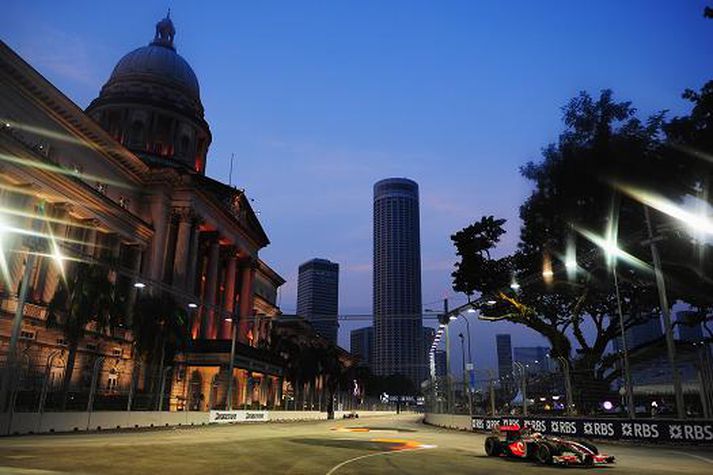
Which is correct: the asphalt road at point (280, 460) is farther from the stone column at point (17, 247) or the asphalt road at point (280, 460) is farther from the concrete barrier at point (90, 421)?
the stone column at point (17, 247)

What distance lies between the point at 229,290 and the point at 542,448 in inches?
2582

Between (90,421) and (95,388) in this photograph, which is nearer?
(90,421)

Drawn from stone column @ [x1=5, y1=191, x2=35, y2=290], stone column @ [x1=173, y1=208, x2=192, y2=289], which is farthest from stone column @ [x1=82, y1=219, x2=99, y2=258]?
stone column @ [x1=173, y1=208, x2=192, y2=289]

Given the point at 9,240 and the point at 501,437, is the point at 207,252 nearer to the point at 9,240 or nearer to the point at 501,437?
the point at 9,240

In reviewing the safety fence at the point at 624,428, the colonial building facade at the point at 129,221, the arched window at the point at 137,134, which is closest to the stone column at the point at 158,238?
the colonial building facade at the point at 129,221

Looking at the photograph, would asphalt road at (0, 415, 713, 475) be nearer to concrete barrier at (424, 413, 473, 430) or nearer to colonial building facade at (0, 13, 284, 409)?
colonial building facade at (0, 13, 284, 409)

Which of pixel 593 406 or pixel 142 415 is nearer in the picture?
pixel 142 415

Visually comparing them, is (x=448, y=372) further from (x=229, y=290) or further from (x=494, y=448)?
(x=229, y=290)

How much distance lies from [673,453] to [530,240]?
2333cm

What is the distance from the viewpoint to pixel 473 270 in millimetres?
42969

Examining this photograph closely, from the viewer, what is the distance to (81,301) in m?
38.8

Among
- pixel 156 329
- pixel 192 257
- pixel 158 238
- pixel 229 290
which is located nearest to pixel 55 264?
pixel 156 329

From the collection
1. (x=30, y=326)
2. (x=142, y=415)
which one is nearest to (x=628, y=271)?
(x=142, y=415)

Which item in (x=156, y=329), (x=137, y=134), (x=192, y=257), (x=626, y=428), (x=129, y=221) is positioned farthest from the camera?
(x=137, y=134)
